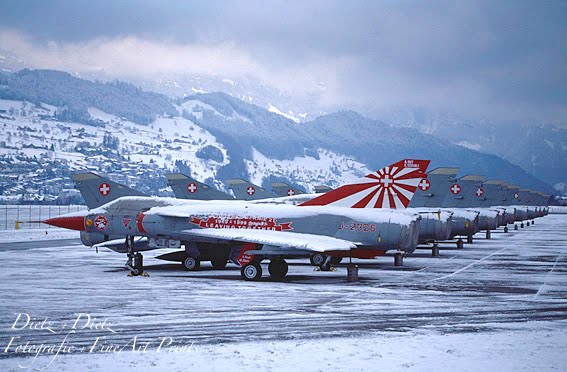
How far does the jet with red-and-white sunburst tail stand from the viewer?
85.1 feet

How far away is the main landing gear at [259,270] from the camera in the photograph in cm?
2567

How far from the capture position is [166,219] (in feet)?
94.3

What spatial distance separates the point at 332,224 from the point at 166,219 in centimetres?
659

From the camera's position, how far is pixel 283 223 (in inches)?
1093

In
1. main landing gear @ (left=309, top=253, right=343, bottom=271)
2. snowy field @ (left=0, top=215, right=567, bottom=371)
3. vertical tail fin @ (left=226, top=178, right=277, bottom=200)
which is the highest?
vertical tail fin @ (left=226, top=178, right=277, bottom=200)

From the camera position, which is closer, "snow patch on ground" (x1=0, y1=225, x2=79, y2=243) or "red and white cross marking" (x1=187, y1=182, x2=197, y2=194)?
"red and white cross marking" (x1=187, y1=182, x2=197, y2=194)

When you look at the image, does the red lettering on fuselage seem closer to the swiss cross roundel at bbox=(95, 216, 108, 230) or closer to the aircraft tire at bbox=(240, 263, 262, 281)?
the aircraft tire at bbox=(240, 263, 262, 281)

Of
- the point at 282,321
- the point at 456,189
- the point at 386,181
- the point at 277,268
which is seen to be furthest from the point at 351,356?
the point at 456,189

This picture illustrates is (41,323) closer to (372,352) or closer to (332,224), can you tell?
(372,352)

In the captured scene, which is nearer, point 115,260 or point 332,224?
point 332,224

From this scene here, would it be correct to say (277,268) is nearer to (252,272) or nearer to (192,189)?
(252,272)

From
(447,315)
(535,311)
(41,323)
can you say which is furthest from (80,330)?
(535,311)

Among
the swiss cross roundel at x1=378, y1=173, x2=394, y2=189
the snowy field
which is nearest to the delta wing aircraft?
the swiss cross roundel at x1=378, y1=173, x2=394, y2=189

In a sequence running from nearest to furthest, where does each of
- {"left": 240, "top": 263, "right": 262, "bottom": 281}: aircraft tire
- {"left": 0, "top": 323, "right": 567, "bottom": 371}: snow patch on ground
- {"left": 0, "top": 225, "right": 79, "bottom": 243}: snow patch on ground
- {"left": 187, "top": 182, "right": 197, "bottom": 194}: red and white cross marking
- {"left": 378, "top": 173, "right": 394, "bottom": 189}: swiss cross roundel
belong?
{"left": 0, "top": 323, "right": 567, "bottom": 371}: snow patch on ground
{"left": 240, "top": 263, "right": 262, "bottom": 281}: aircraft tire
{"left": 378, "top": 173, "right": 394, "bottom": 189}: swiss cross roundel
{"left": 187, "top": 182, "right": 197, "bottom": 194}: red and white cross marking
{"left": 0, "top": 225, "right": 79, "bottom": 243}: snow patch on ground
